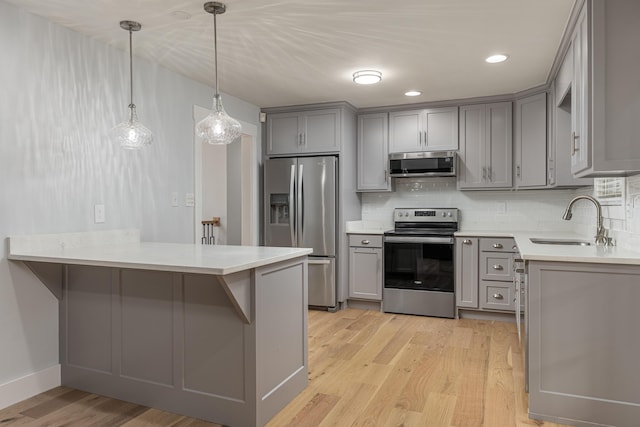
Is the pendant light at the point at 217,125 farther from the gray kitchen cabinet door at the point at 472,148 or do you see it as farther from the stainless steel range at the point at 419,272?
the gray kitchen cabinet door at the point at 472,148

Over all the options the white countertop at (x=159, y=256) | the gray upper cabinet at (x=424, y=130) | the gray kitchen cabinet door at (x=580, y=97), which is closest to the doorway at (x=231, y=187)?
the white countertop at (x=159, y=256)

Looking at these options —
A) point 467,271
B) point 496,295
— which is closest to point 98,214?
→ point 467,271

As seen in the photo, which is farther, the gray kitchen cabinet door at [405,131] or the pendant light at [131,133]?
the gray kitchen cabinet door at [405,131]

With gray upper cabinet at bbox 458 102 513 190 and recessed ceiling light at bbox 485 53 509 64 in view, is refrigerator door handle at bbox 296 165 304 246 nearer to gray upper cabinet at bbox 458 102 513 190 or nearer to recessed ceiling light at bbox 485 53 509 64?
gray upper cabinet at bbox 458 102 513 190

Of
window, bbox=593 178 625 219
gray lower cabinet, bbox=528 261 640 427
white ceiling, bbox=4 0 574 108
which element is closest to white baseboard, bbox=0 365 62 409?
white ceiling, bbox=4 0 574 108

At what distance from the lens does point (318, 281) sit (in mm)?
4660

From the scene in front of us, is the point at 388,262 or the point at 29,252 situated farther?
the point at 388,262

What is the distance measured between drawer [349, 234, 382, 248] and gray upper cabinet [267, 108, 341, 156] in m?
0.95

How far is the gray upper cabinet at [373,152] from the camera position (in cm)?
487

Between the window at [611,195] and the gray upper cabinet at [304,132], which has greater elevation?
the gray upper cabinet at [304,132]

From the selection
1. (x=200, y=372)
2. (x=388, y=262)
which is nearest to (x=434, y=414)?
(x=200, y=372)

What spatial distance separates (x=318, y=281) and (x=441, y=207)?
162 cm

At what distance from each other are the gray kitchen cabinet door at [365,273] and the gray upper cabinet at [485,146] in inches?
47.0

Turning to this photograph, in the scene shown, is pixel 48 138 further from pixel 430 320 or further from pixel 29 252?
pixel 430 320
